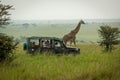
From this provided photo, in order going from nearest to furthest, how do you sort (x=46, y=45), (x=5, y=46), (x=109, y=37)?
(x=5, y=46)
(x=46, y=45)
(x=109, y=37)

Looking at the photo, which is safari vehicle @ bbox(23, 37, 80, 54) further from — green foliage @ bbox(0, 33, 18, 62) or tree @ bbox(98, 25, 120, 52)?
tree @ bbox(98, 25, 120, 52)

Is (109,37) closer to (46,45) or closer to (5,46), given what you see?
(46,45)

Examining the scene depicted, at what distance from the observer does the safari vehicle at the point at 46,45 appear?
17672 millimetres

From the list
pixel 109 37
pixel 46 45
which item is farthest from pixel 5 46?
pixel 109 37

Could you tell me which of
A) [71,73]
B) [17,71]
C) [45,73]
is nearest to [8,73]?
[17,71]

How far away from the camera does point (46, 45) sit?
17.7m

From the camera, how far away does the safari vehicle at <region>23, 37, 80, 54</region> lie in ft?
58.0

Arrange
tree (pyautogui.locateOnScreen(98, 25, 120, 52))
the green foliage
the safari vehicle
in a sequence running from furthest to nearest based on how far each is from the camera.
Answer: tree (pyautogui.locateOnScreen(98, 25, 120, 52)) → the safari vehicle → the green foliage

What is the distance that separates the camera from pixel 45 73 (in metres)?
10.8

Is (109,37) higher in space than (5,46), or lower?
lower

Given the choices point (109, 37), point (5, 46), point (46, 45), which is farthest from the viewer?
point (109, 37)

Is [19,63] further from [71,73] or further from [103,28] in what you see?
[103,28]

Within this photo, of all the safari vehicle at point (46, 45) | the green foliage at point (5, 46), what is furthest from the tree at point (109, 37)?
the green foliage at point (5, 46)

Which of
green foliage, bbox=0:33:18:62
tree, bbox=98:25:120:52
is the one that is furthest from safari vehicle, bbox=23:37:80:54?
tree, bbox=98:25:120:52
